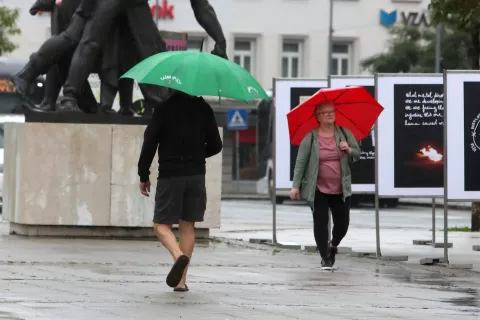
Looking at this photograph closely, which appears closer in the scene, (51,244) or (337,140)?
(337,140)

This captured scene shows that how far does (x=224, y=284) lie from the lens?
1199 cm

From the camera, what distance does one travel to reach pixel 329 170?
14.3 m

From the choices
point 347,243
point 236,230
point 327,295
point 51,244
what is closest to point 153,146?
point 327,295

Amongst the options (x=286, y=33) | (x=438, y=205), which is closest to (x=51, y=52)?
(x=438, y=205)

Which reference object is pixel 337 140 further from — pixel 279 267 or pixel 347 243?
pixel 347 243

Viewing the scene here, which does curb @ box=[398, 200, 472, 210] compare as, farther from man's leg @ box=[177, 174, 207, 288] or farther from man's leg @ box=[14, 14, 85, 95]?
man's leg @ box=[177, 174, 207, 288]

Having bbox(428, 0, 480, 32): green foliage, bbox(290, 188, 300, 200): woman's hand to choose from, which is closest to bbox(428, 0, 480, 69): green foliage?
bbox(428, 0, 480, 32): green foliage

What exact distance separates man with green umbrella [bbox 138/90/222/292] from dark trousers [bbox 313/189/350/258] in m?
2.78

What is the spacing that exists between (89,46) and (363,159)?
11.3 feet

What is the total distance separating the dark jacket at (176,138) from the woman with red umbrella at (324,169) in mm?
2666

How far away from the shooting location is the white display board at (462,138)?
15.1 meters

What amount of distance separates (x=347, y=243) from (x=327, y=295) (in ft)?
24.2

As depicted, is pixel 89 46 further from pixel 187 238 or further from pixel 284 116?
pixel 187 238

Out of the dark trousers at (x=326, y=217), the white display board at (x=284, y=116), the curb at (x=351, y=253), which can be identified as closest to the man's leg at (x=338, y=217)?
the dark trousers at (x=326, y=217)
